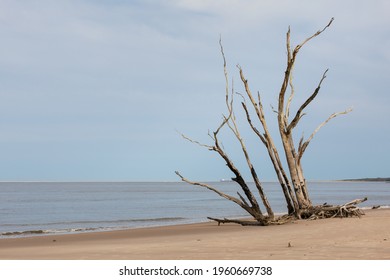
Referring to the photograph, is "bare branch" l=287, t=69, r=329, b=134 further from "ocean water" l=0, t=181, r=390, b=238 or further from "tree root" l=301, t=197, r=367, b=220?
"ocean water" l=0, t=181, r=390, b=238

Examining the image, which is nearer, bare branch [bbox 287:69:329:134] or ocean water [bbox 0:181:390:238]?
bare branch [bbox 287:69:329:134]

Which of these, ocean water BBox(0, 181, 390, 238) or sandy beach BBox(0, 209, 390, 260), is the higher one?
ocean water BBox(0, 181, 390, 238)

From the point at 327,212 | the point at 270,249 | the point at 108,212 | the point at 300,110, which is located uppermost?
the point at 108,212

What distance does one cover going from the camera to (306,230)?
14766 mm

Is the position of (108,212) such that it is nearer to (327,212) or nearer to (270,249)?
(327,212)

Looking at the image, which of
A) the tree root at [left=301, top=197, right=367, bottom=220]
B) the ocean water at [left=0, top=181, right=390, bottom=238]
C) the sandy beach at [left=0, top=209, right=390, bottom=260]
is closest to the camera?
the sandy beach at [left=0, top=209, right=390, bottom=260]

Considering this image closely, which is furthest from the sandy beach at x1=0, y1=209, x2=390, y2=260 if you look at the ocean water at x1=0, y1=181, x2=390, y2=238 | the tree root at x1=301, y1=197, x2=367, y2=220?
the ocean water at x1=0, y1=181, x2=390, y2=238

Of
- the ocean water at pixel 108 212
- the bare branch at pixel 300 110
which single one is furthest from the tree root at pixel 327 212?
the ocean water at pixel 108 212

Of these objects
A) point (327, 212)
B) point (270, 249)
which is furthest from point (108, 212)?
point (270, 249)

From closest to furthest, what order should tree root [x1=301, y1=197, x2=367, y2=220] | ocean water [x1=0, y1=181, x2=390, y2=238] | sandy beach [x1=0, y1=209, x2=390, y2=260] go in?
sandy beach [x1=0, y1=209, x2=390, y2=260], tree root [x1=301, y1=197, x2=367, y2=220], ocean water [x1=0, y1=181, x2=390, y2=238]

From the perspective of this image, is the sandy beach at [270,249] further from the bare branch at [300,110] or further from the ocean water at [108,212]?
the ocean water at [108,212]

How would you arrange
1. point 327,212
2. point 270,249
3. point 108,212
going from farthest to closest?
point 108,212, point 327,212, point 270,249

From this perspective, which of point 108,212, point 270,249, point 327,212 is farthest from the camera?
→ point 108,212

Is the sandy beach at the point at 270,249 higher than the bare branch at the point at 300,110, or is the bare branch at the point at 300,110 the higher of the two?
the bare branch at the point at 300,110
